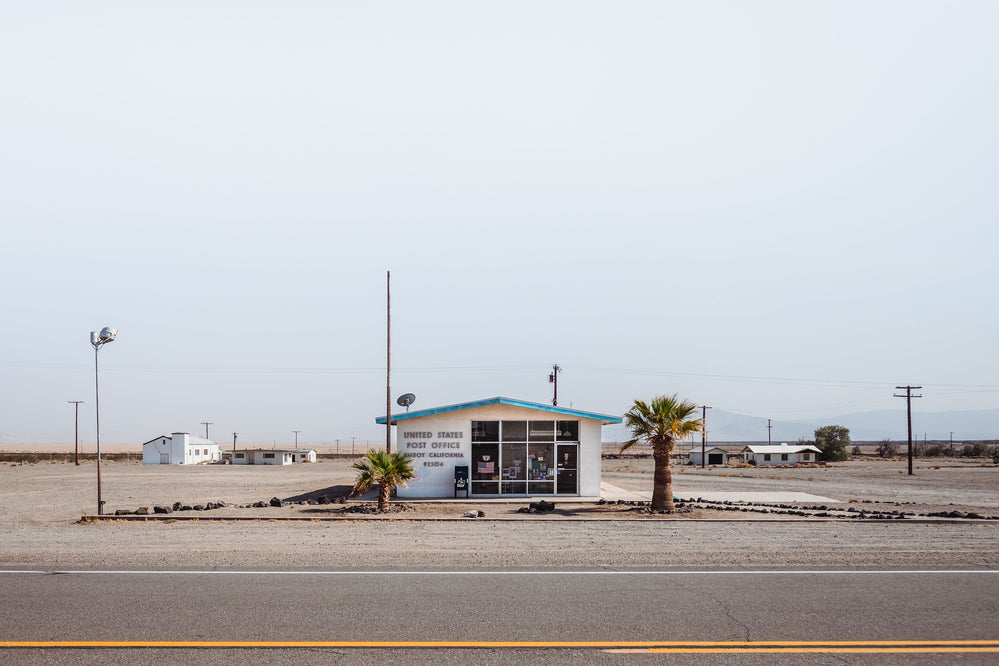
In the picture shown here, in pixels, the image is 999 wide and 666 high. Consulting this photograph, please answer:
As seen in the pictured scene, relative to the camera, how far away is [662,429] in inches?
953

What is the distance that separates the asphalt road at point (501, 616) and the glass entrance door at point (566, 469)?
57.9 feet

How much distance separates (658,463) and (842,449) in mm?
82182

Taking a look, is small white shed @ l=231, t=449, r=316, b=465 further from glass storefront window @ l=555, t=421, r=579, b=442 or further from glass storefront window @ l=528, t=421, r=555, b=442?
glass storefront window @ l=555, t=421, r=579, b=442

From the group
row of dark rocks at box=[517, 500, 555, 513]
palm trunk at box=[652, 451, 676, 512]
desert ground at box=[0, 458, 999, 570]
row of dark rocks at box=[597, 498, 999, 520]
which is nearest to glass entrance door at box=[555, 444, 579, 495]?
row of dark rocks at box=[597, 498, 999, 520]

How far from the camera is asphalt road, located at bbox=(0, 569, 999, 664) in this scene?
7.35 m

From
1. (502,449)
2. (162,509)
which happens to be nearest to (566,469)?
(502,449)

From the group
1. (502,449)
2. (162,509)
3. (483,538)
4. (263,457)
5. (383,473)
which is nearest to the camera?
(483,538)

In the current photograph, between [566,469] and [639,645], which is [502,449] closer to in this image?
[566,469]

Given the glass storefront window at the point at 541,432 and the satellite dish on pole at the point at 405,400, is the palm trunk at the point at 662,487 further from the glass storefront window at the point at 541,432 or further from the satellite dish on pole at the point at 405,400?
the satellite dish on pole at the point at 405,400

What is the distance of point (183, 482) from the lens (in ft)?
148

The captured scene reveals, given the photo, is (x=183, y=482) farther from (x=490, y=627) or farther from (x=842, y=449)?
(x=842, y=449)

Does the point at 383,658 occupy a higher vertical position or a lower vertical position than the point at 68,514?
higher

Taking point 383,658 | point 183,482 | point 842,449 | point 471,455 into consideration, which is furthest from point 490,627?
point 842,449

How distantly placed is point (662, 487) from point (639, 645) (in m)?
17.1
